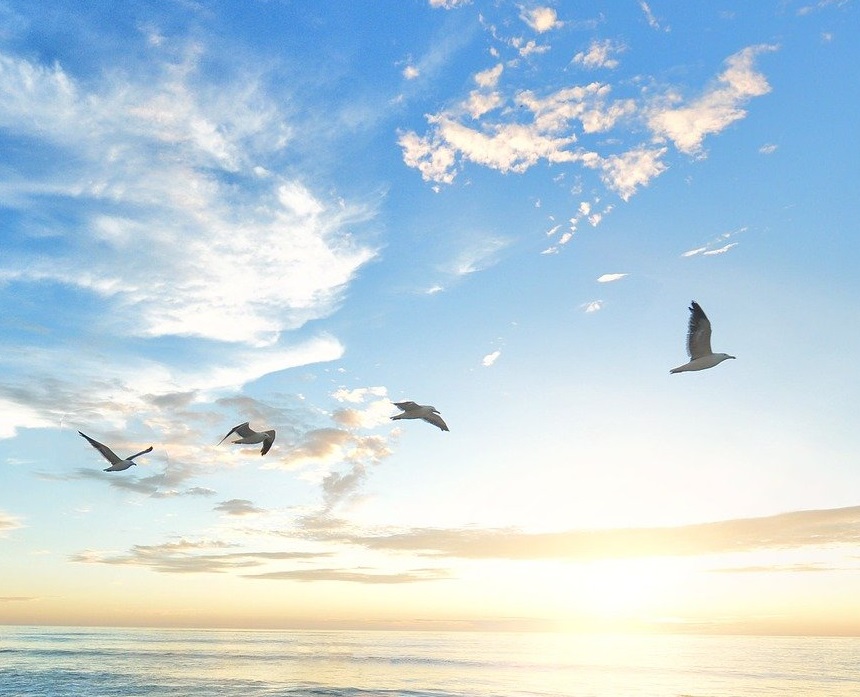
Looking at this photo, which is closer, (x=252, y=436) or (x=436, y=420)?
(x=436, y=420)

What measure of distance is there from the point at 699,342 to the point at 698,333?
376 mm

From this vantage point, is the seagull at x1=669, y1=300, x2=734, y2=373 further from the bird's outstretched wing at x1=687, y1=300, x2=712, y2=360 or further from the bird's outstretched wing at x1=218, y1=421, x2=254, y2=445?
the bird's outstretched wing at x1=218, y1=421, x2=254, y2=445

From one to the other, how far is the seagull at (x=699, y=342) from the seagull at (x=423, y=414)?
917cm

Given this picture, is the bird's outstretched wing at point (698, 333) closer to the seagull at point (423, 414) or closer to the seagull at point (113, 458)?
the seagull at point (423, 414)

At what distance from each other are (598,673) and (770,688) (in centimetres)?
1837

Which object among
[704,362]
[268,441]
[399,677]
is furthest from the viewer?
[399,677]

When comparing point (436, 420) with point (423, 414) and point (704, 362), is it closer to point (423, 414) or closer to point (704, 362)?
point (423, 414)

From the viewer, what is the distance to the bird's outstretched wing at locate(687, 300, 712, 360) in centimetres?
2430

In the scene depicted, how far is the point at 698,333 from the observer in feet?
80.2

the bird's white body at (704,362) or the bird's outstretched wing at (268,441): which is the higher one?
the bird's white body at (704,362)

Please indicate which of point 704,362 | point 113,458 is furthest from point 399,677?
point 704,362

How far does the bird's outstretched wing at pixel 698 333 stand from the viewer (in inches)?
957

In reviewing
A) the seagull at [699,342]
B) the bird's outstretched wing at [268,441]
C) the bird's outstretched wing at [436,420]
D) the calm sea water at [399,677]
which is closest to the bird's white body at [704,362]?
the seagull at [699,342]

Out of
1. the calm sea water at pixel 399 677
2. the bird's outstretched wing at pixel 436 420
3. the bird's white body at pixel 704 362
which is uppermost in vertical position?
the bird's white body at pixel 704 362
